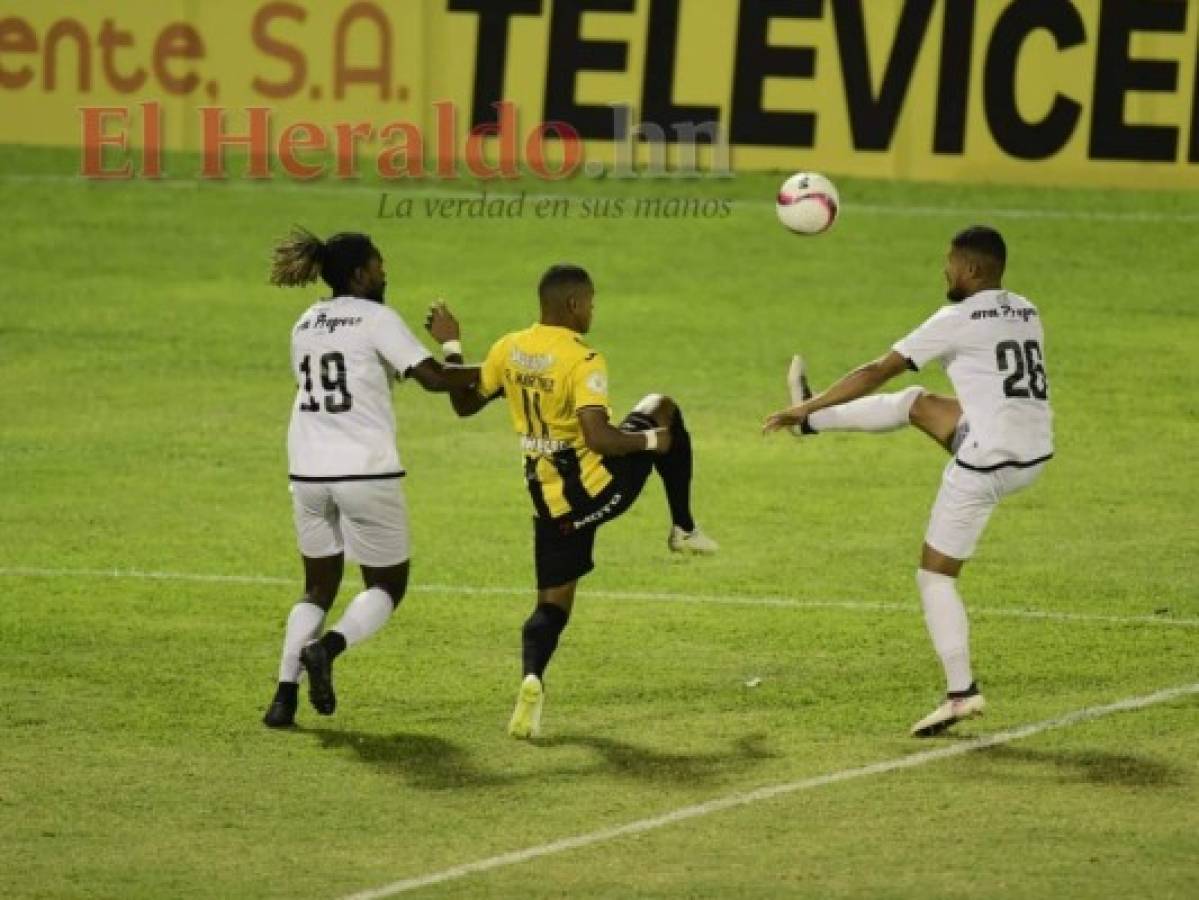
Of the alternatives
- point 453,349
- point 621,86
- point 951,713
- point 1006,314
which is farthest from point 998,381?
point 621,86

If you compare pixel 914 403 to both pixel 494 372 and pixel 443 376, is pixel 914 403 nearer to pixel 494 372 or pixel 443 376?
pixel 494 372

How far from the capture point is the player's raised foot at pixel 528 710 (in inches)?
470

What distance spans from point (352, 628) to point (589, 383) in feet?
5.26

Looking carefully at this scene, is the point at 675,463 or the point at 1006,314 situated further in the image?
the point at 675,463

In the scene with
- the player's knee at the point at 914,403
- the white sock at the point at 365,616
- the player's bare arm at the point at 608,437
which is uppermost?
the player's knee at the point at 914,403

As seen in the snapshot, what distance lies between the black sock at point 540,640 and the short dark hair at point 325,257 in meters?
1.81

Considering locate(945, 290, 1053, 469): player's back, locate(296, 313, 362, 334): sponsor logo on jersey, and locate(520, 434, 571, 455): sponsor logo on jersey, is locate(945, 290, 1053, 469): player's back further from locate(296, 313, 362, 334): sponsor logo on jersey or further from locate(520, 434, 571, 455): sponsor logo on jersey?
locate(296, 313, 362, 334): sponsor logo on jersey

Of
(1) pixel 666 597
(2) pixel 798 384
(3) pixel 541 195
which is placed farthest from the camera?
(3) pixel 541 195

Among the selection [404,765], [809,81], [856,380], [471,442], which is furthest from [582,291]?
[809,81]

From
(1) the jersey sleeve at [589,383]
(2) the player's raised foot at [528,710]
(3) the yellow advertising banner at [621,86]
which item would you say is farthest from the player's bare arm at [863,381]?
(3) the yellow advertising banner at [621,86]

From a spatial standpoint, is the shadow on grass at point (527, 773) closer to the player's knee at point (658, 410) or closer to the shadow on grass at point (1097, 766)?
the shadow on grass at point (1097, 766)

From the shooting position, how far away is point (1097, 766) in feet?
37.7

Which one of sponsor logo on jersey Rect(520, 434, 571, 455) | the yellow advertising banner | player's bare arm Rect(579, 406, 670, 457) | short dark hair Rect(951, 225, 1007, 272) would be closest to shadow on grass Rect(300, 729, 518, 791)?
sponsor logo on jersey Rect(520, 434, 571, 455)

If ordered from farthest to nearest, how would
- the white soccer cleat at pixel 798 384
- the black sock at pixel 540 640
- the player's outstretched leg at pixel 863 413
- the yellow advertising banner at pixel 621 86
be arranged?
the yellow advertising banner at pixel 621 86 < the white soccer cleat at pixel 798 384 < the player's outstretched leg at pixel 863 413 < the black sock at pixel 540 640
